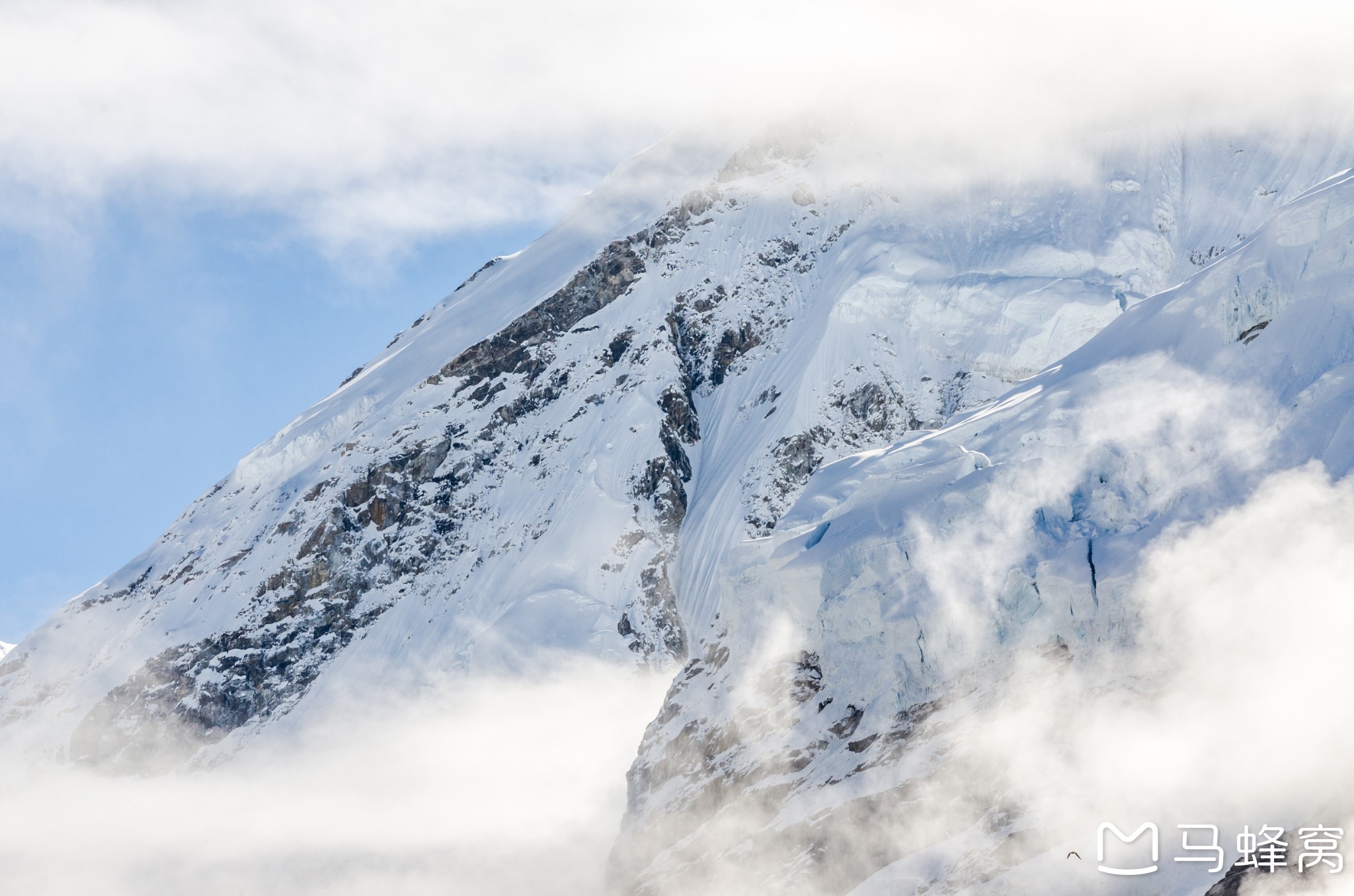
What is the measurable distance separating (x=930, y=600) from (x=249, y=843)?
231 ft

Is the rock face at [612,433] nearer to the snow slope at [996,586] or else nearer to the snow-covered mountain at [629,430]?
the snow-covered mountain at [629,430]

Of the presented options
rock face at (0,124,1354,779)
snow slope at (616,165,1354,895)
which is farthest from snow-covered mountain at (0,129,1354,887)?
snow slope at (616,165,1354,895)

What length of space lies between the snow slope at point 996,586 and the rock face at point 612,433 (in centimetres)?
4349

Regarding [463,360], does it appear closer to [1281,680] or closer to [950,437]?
[950,437]

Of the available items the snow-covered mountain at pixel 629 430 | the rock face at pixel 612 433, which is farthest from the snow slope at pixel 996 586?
the rock face at pixel 612 433

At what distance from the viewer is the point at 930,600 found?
66812mm

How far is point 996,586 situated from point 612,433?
7527cm

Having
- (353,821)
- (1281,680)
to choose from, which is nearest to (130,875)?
(353,821)

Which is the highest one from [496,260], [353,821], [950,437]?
[496,260]

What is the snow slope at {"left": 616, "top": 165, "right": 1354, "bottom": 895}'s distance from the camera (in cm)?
5966

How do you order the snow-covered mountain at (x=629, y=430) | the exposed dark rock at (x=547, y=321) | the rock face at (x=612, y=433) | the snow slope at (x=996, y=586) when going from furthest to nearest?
the exposed dark rock at (x=547, y=321)
the rock face at (x=612, y=433)
the snow-covered mountain at (x=629, y=430)
the snow slope at (x=996, y=586)

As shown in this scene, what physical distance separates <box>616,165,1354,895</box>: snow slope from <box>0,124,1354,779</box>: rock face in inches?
1712

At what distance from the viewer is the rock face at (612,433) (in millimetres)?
126688

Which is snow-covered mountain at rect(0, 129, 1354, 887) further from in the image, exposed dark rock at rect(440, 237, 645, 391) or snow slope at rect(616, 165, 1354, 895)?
snow slope at rect(616, 165, 1354, 895)
